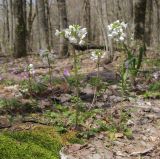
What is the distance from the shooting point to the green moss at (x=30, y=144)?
131 inches

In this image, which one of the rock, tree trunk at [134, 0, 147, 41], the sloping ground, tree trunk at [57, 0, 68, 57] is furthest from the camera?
tree trunk at [57, 0, 68, 57]

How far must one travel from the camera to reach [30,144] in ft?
11.7

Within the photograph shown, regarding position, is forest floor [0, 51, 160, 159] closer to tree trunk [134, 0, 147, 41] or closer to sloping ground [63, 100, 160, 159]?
sloping ground [63, 100, 160, 159]

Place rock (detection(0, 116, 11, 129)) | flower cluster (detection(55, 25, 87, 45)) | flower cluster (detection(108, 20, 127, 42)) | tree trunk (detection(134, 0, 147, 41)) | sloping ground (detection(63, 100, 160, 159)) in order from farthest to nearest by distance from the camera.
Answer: tree trunk (detection(134, 0, 147, 41))
flower cluster (detection(108, 20, 127, 42))
rock (detection(0, 116, 11, 129))
flower cluster (detection(55, 25, 87, 45))
sloping ground (detection(63, 100, 160, 159))

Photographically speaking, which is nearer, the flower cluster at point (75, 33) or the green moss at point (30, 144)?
the green moss at point (30, 144)

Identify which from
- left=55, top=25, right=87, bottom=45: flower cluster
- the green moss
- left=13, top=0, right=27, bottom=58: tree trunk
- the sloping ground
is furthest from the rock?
left=13, top=0, right=27, bottom=58: tree trunk

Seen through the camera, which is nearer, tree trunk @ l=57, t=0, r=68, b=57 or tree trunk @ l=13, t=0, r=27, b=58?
tree trunk @ l=57, t=0, r=68, b=57

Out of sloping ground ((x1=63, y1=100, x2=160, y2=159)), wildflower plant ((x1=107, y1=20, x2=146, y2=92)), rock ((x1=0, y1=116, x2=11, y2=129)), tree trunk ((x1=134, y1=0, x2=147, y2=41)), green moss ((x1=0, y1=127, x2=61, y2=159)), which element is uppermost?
tree trunk ((x1=134, y1=0, x2=147, y2=41))

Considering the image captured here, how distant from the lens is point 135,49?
7039 millimetres

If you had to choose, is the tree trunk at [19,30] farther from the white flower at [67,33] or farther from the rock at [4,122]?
the white flower at [67,33]

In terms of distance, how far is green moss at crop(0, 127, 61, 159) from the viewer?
3316mm

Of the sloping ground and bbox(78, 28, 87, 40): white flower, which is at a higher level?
bbox(78, 28, 87, 40): white flower

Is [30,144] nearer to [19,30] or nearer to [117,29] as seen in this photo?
[117,29]

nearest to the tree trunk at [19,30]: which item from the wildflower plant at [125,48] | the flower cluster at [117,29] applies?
the wildflower plant at [125,48]
